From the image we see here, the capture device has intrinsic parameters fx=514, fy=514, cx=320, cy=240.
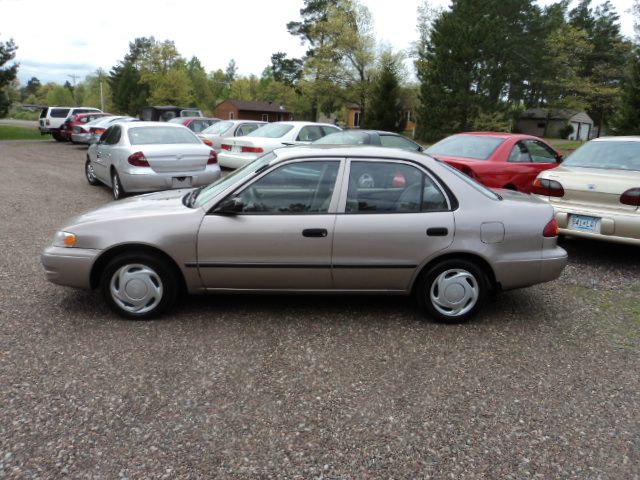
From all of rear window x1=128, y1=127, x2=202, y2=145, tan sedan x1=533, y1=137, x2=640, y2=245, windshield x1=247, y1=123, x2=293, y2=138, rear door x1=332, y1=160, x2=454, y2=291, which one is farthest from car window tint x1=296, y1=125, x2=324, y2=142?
rear door x1=332, y1=160, x2=454, y2=291

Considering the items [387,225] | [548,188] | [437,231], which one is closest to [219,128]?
[548,188]

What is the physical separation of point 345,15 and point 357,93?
738 centimetres

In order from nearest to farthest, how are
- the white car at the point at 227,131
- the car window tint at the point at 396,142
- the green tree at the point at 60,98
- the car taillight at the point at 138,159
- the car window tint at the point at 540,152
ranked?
the car window tint at the point at 540,152 → the car taillight at the point at 138,159 → the car window tint at the point at 396,142 → the white car at the point at 227,131 → the green tree at the point at 60,98

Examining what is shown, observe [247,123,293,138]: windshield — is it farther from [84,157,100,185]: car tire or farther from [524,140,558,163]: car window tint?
[524,140,558,163]: car window tint

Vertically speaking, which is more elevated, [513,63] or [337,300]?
[513,63]

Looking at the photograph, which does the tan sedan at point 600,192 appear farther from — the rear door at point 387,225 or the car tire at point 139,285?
the car tire at point 139,285

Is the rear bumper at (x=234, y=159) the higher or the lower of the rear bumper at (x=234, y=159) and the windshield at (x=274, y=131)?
the lower

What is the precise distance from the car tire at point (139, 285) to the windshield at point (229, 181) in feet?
2.13

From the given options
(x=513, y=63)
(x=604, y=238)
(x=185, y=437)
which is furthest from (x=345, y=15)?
(x=185, y=437)

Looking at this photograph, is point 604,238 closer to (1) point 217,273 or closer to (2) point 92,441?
(1) point 217,273

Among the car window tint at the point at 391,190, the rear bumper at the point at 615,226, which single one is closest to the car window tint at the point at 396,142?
the rear bumper at the point at 615,226

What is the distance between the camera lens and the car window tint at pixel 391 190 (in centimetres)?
428

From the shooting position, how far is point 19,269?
5.60 metres

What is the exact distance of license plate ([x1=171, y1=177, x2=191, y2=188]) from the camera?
30.0ft
